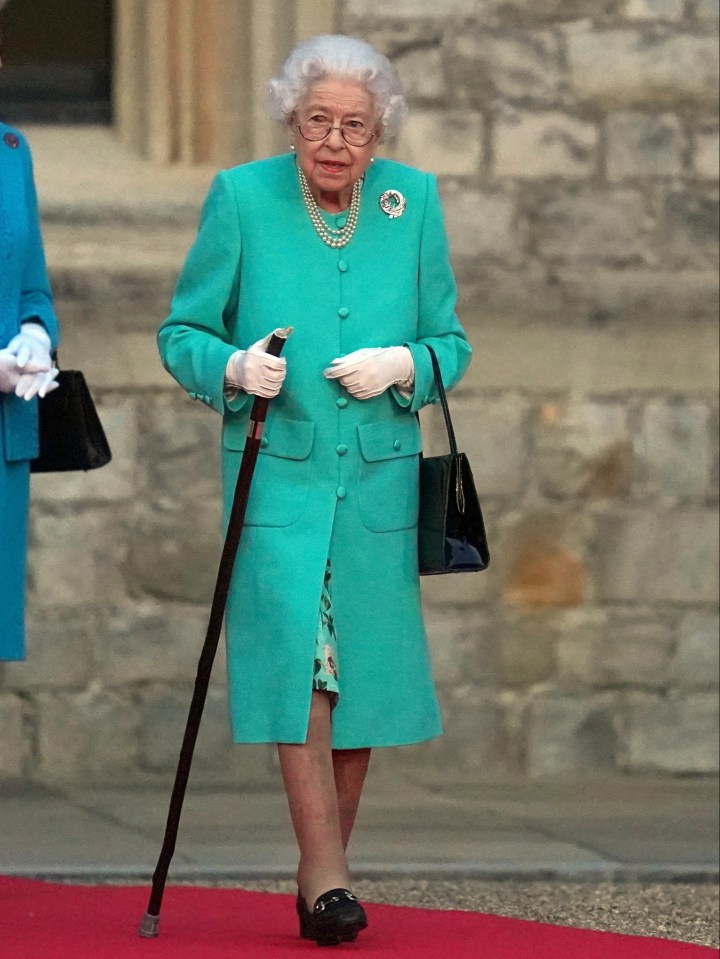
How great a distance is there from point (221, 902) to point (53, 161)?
106 inches

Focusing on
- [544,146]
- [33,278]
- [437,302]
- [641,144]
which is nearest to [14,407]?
[33,278]

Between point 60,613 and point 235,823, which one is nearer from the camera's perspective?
point 235,823

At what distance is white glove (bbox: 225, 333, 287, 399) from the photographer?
3.78 metres

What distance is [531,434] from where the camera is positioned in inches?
246

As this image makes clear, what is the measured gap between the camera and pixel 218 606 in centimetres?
383

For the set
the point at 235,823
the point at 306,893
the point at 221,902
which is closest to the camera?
the point at 306,893

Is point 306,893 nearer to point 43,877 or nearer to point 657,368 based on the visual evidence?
point 43,877

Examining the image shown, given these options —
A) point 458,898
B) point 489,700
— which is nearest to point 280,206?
point 458,898

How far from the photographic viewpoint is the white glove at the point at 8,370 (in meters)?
4.04

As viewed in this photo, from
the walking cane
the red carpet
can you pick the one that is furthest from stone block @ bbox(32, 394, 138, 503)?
the walking cane

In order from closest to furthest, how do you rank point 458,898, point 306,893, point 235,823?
point 306,893 → point 458,898 → point 235,823

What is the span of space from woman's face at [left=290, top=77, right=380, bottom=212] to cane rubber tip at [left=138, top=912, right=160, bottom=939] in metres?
1.36

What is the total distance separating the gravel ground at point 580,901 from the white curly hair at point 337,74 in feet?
5.88

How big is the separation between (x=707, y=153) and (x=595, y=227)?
0.40 m
